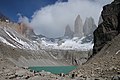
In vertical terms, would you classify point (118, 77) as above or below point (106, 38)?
below

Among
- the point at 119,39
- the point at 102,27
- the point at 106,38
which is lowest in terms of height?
the point at 119,39

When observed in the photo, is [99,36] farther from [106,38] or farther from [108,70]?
[108,70]

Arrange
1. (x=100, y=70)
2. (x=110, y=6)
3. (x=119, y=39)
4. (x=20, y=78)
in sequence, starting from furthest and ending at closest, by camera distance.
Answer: (x=110, y=6), (x=119, y=39), (x=100, y=70), (x=20, y=78)

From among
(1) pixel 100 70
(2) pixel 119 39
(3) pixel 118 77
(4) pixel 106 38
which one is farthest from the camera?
(4) pixel 106 38

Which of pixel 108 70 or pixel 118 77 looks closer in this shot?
pixel 118 77

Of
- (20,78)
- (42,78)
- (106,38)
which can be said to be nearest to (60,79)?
(42,78)

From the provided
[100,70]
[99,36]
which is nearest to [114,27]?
[99,36]

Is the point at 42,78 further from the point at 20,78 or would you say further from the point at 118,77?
the point at 118,77
